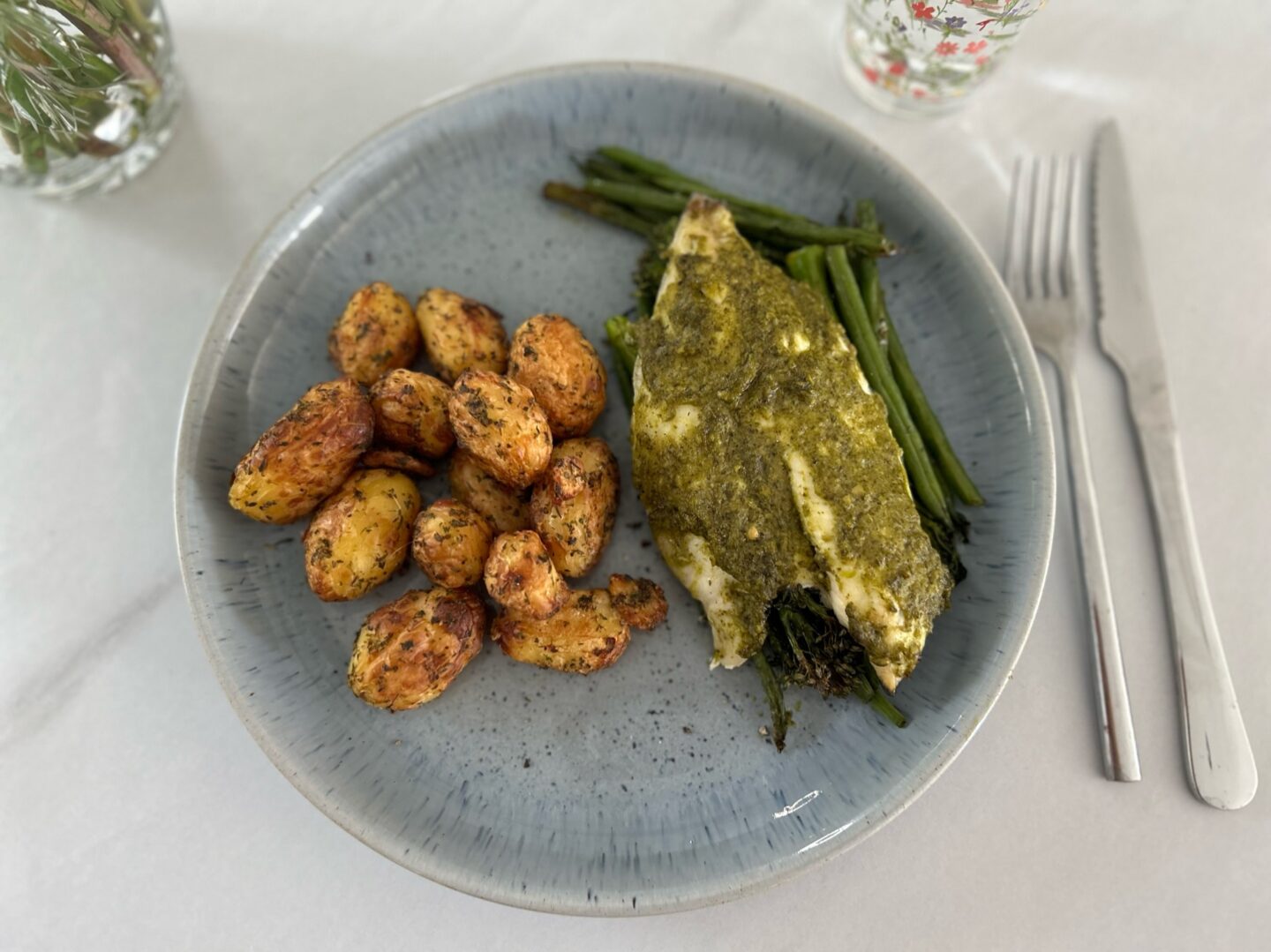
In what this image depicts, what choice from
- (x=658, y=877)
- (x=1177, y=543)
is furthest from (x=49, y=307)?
(x=1177, y=543)

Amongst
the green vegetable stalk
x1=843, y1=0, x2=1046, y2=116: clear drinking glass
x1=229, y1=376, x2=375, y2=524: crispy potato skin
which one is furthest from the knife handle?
x1=229, y1=376, x2=375, y2=524: crispy potato skin

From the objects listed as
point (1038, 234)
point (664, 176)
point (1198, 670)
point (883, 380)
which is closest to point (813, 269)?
point (883, 380)

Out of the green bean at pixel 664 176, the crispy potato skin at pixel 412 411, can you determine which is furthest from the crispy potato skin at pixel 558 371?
the green bean at pixel 664 176

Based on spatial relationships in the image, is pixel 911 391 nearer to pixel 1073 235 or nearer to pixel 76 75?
pixel 1073 235

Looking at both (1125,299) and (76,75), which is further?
(1125,299)

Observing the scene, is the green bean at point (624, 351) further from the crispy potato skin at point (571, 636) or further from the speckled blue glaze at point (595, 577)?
the crispy potato skin at point (571, 636)

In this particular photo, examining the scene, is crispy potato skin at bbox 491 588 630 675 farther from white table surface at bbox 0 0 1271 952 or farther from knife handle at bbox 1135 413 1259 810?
knife handle at bbox 1135 413 1259 810
